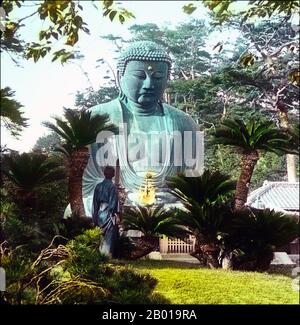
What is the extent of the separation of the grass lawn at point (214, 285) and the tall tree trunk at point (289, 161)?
0.50 metres

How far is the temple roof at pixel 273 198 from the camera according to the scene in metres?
2.39

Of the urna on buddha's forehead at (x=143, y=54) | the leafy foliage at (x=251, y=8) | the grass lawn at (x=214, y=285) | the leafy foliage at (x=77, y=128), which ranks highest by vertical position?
the leafy foliage at (x=251, y=8)

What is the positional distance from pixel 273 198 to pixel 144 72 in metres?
0.89

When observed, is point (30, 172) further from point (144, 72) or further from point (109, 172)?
point (144, 72)

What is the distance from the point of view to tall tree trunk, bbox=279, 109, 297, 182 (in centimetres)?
246

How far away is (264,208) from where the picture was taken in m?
2.40

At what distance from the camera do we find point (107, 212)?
7.88 ft

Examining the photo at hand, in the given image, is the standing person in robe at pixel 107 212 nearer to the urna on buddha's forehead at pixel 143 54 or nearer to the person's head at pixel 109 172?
the person's head at pixel 109 172

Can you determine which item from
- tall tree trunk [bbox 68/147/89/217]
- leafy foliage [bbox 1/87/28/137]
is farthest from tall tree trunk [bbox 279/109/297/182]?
leafy foliage [bbox 1/87/28/137]

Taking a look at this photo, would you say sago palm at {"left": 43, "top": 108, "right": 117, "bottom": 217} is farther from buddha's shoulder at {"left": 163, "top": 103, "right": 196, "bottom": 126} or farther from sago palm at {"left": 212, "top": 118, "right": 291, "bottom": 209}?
sago palm at {"left": 212, "top": 118, "right": 291, "bottom": 209}

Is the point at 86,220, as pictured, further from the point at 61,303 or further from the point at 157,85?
the point at 157,85

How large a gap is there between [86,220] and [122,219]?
17 cm

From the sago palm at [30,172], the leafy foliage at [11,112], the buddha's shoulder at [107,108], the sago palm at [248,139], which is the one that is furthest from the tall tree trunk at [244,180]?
the leafy foliage at [11,112]
